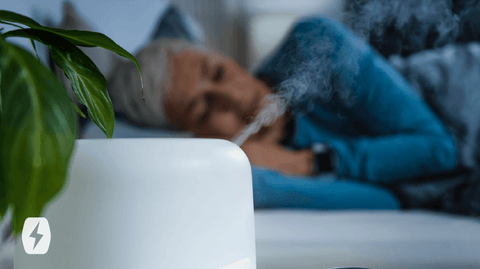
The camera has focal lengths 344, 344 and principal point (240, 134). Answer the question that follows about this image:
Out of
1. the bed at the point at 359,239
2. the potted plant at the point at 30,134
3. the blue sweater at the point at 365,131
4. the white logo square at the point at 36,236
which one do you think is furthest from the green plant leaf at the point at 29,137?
the blue sweater at the point at 365,131

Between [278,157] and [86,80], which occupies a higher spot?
[86,80]

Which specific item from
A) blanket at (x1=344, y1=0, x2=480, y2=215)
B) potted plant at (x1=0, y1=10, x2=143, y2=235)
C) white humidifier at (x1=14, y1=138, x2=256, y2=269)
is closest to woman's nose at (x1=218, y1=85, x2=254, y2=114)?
blanket at (x1=344, y1=0, x2=480, y2=215)

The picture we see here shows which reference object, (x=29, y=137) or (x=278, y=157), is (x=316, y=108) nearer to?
(x=278, y=157)

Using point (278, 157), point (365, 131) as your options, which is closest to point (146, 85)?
point (278, 157)

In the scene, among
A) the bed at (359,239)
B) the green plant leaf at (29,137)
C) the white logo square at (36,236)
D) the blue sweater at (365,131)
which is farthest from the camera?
the blue sweater at (365,131)

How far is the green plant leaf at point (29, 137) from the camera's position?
0.13 meters

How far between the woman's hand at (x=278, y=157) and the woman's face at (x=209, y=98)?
0.07m

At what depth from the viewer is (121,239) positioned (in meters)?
0.23

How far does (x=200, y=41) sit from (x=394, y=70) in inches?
22.0

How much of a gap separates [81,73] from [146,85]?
2.36 feet

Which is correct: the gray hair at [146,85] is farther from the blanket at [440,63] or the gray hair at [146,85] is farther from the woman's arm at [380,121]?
the blanket at [440,63]

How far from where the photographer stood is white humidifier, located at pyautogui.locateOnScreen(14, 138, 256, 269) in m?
0.23

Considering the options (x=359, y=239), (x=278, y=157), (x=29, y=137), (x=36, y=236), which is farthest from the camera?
(x=278, y=157)

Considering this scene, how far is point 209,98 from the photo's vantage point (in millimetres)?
920
